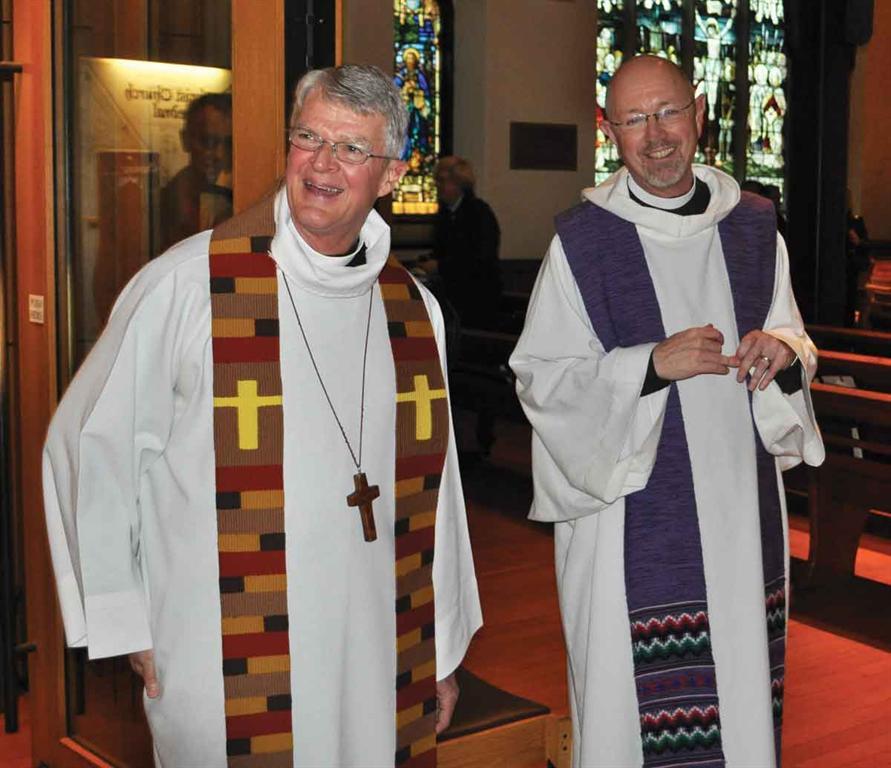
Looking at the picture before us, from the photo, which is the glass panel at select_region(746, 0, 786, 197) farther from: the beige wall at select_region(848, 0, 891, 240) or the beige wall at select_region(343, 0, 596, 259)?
the beige wall at select_region(343, 0, 596, 259)

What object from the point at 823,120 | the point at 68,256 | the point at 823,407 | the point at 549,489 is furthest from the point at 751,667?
the point at 823,120

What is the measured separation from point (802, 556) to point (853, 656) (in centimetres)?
134

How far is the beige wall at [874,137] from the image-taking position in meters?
18.0

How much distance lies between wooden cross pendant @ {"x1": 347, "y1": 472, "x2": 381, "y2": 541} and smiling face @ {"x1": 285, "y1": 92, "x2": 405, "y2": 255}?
16.2 inches

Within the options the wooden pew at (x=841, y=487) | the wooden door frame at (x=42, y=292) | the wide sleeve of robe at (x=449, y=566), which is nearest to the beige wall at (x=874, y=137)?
the wooden pew at (x=841, y=487)

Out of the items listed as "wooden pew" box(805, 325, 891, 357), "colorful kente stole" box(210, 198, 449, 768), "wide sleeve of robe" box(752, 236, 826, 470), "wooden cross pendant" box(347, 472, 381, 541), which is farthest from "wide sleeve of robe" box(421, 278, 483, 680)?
"wooden pew" box(805, 325, 891, 357)

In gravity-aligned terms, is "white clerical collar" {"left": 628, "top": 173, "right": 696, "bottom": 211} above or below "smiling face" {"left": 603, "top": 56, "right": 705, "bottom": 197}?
below

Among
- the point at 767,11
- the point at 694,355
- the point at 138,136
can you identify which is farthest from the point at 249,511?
the point at 767,11

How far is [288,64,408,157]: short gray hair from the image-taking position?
2377mm

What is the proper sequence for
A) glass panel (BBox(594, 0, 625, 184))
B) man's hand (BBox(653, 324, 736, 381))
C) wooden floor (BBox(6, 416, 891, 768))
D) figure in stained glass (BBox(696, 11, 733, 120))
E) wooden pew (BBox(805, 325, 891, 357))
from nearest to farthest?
man's hand (BBox(653, 324, 736, 381))
wooden floor (BBox(6, 416, 891, 768))
wooden pew (BBox(805, 325, 891, 357))
glass panel (BBox(594, 0, 625, 184))
figure in stained glass (BBox(696, 11, 733, 120))

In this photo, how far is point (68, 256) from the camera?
391 centimetres

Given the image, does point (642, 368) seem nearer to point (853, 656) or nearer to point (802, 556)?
point (853, 656)

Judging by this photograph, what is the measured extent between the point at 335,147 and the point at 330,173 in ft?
0.15

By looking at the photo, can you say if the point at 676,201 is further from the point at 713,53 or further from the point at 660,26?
the point at 713,53
